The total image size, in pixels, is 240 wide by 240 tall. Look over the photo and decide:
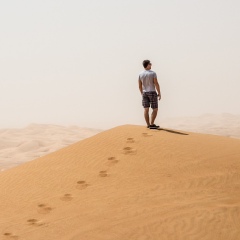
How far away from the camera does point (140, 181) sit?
859cm

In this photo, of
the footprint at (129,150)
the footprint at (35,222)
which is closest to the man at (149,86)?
the footprint at (129,150)

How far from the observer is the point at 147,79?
1123cm

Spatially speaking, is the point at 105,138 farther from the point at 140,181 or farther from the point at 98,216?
the point at 98,216

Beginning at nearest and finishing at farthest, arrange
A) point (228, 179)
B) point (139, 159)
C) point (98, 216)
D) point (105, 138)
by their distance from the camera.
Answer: point (98, 216)
point (228, 179)
point (139, 159)
point (105, 138)

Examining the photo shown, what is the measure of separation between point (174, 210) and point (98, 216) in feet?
3.61

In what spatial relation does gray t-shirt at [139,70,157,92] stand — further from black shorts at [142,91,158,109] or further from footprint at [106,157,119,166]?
footprint at [106,157,119,166]

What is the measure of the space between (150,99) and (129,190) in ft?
11.6

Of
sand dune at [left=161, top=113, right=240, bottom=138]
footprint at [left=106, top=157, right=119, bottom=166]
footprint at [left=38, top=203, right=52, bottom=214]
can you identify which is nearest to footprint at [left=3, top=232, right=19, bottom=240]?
footprint at [left=38, top=203, right=52, bottom=214]

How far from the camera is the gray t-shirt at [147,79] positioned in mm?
11203

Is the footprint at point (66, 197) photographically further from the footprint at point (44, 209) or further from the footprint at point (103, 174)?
the footprint at point (103, 174)

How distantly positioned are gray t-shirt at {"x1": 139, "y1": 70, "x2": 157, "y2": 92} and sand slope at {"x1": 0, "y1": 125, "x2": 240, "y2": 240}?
98cm

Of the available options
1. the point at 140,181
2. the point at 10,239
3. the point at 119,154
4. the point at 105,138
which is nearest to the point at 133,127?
the point at 105,138

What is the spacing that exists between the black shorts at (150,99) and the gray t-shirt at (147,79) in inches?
3.6

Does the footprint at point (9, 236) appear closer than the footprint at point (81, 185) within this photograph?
Yes
